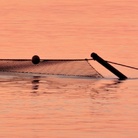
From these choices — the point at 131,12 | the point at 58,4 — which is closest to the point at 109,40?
the point at 131,12

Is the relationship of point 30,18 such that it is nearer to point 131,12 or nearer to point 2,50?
point 131,12

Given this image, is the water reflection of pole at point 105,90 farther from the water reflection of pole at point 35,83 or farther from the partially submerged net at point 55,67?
the water reflection of pole at point 35,83

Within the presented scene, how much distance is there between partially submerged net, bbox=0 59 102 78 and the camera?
32250 mm

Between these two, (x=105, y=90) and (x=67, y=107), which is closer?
(x=67, y=107)

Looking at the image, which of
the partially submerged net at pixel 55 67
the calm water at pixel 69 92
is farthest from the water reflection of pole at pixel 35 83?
the partially submerged net at pixel 55 67

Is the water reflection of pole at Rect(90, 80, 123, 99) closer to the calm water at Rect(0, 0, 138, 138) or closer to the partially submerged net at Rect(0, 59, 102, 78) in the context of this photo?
the calm water at Rect(0, 0, 138, 138)

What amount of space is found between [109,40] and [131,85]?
1988 centimetres

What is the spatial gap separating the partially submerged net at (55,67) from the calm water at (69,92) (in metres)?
0.25

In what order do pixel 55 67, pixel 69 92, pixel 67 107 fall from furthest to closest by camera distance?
pixel 55 67, pixel 69 92, pixel 67 107

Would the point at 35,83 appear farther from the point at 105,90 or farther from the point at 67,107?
the point at 67,107

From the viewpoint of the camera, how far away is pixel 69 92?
28.7 metres

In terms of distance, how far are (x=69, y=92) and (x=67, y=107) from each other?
10.2ft

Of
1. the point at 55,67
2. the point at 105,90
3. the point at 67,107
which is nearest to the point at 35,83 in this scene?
the point at 55,67

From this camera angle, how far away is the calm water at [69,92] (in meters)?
22.5
